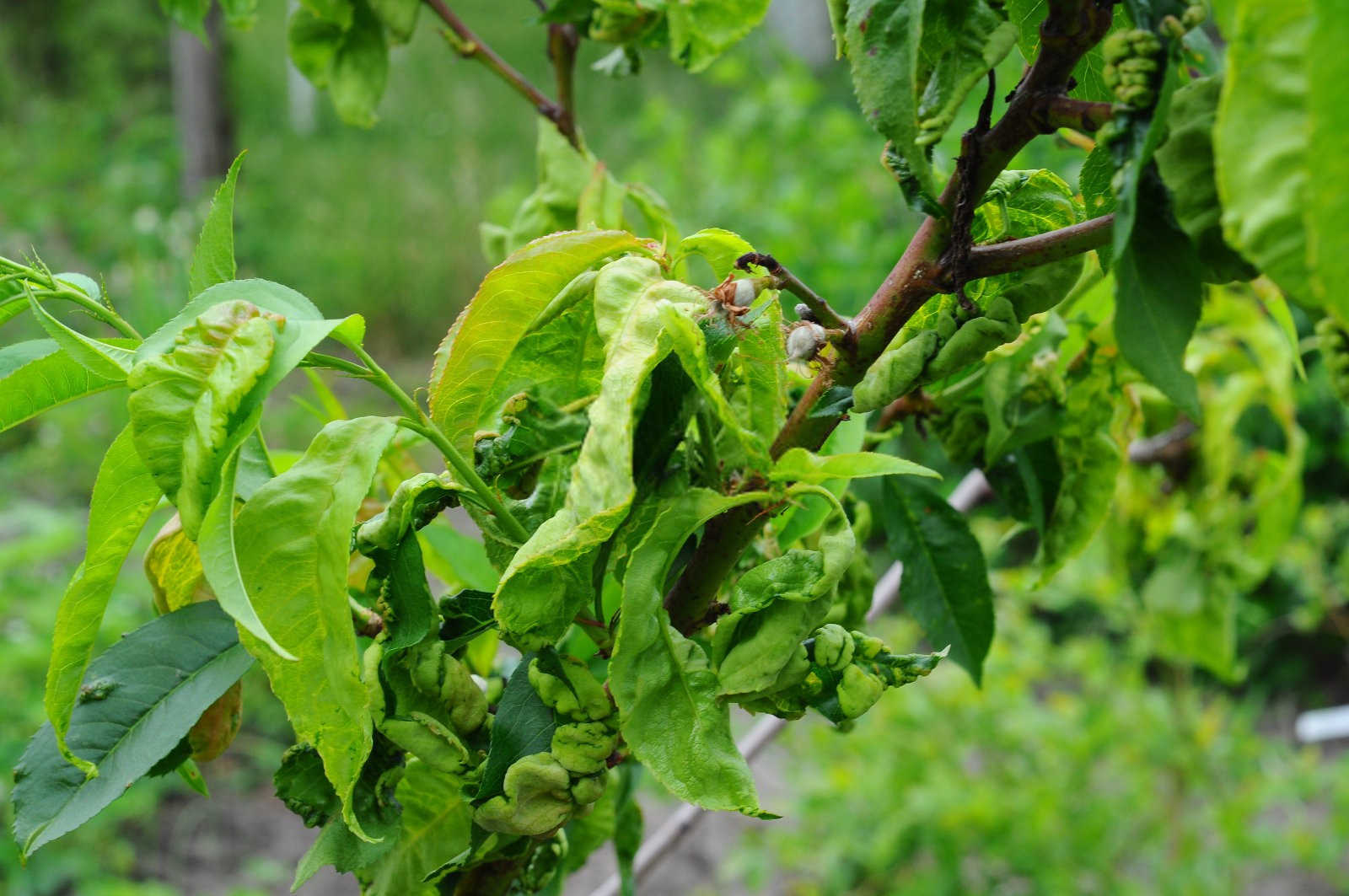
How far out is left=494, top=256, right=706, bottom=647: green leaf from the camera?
0.33 metres

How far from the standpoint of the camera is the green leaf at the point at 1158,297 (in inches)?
13.2

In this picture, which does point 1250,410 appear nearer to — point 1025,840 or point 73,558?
point 1025,840

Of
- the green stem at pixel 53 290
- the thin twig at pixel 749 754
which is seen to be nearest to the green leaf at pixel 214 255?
the green stem at pixel 53 290

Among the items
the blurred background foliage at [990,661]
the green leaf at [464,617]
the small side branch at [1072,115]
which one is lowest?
the blurred background foliage at [990,661]

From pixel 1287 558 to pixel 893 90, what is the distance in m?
2.05

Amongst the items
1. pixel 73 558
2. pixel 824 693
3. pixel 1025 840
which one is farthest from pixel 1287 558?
pixel 73 558

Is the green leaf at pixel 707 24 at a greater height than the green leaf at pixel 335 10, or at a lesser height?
lesser

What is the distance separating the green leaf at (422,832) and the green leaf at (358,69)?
487 mm

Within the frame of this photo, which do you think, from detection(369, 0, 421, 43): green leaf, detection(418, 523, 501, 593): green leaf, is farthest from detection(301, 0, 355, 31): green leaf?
detection(418, 523, 501, 593): green leaf

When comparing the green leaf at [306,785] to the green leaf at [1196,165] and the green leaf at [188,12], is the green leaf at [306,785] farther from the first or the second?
the green leaf at [188,12]

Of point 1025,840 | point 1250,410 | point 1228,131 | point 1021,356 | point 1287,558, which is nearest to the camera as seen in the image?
point 1228,131

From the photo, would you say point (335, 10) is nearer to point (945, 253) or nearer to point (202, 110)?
point (945, 253)

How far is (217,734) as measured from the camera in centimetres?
48

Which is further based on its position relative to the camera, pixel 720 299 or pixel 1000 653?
pixel 1000 653
